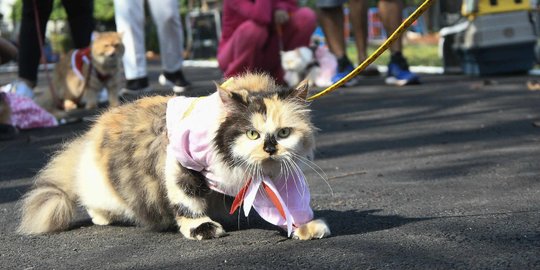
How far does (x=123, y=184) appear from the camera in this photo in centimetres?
290

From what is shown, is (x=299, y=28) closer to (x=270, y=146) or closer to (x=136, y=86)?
(x=136, y=86)

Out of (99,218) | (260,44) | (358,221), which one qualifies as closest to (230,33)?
(260,44)

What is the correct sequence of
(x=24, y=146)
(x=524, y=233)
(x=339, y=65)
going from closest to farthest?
(x=524, y=233) → (x=24, y=146) → (x=339, y=65)

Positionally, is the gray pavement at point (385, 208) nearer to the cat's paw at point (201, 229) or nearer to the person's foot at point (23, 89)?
the cat's paw at point (201, 229)

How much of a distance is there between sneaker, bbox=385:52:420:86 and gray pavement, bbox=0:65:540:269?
1.68 meters

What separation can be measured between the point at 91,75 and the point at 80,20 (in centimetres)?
50

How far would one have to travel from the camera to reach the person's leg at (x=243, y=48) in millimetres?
7414

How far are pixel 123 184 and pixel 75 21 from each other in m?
4.44

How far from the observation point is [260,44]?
25.0ft

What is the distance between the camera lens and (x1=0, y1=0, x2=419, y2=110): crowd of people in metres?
6.73

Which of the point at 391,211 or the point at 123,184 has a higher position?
the point at 123,184

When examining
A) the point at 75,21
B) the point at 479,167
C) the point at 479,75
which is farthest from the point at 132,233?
the point at 479,75

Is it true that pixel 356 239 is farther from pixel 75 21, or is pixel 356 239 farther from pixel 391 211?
pixel 75 21

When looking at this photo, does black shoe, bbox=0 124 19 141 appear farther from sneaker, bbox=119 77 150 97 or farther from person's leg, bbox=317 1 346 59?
person's leg, bbox=317 1 346 59
